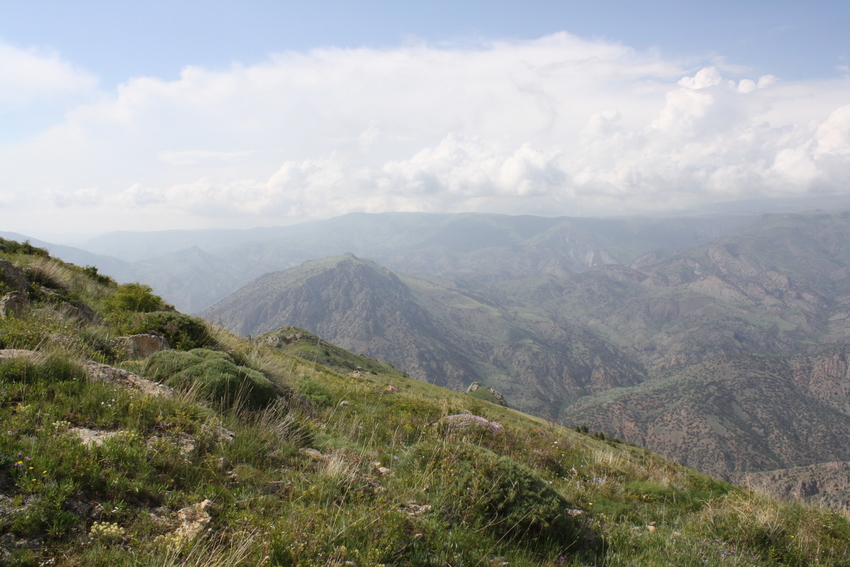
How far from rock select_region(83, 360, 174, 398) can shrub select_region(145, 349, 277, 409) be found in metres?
0.50

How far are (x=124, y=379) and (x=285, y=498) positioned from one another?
398 cm

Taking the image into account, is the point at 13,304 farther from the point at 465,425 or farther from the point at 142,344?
the point at 465,425

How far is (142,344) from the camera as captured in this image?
1014 centimetres

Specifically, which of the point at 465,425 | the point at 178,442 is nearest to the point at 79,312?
the point at 178,442

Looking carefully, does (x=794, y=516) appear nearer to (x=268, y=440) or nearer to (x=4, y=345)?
(x=268, y=440)

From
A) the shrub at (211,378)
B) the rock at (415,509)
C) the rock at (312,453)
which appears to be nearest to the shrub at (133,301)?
the shrub at (211,378)

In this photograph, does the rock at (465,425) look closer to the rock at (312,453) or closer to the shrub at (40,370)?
the rock at (312,453)

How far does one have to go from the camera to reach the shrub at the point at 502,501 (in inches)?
217

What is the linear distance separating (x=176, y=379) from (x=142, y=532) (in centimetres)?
446

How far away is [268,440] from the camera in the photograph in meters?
6.50

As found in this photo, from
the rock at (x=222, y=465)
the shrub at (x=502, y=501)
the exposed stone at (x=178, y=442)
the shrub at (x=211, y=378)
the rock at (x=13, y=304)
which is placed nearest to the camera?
the exposed stone at (x=178, y=442)

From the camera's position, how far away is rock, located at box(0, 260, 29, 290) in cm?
1040

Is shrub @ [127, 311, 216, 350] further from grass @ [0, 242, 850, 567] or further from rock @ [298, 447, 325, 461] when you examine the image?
rock @ [298, 447, 325, 461]

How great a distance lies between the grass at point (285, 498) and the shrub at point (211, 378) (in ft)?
0.40
